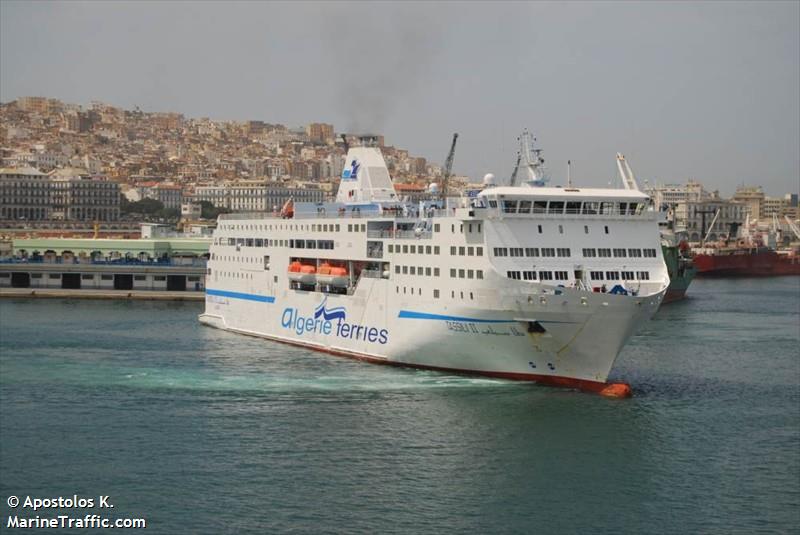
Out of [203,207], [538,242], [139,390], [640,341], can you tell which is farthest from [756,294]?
[203,207]

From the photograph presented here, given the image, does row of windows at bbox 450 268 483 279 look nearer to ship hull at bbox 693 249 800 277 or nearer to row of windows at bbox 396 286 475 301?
row of windows at bbox 396 286 475 301

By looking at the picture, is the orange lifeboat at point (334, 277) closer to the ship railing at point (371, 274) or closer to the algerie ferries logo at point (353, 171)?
the ship railing at point (371, 274)

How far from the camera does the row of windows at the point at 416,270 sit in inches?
1042

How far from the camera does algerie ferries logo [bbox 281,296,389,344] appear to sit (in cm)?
2892

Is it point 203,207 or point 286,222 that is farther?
point 203,207

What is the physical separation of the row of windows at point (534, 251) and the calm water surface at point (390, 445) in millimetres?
3059

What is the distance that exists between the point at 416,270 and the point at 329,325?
482 cm

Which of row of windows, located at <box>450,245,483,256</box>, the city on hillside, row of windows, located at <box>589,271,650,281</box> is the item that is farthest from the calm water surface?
the city on hillside

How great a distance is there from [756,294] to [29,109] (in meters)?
162

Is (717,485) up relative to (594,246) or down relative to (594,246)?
down

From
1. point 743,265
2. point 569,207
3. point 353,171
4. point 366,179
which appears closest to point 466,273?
point 569,207

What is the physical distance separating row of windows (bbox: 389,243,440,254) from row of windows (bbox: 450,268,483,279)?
932 millimetres

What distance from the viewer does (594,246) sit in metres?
25.5

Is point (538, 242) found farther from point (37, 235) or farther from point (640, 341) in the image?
point (37, 235)
